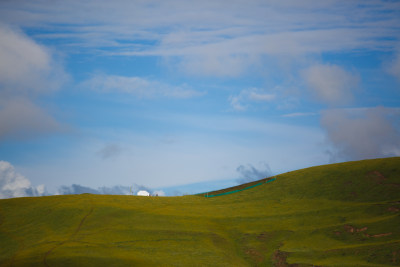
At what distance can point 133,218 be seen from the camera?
86.4m

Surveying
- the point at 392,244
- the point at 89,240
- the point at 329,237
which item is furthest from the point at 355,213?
the point at 89,240

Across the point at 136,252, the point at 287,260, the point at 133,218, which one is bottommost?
the point at 287,260

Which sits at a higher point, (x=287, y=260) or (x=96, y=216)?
(x=96, y=216)

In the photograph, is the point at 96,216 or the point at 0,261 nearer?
the point at 0,261

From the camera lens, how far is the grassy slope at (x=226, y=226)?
220ft

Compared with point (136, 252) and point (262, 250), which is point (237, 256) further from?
point (136, 252)

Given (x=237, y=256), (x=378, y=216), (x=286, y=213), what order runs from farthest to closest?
(x=286, y=213), (x=378, y=216), (x=237, y=256)

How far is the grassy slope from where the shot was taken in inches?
2645

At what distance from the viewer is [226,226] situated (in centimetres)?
8538

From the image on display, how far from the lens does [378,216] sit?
275 ft

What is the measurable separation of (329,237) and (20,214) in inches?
2574

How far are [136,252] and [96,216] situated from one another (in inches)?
857

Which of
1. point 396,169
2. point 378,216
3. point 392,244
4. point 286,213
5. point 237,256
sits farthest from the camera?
point 396,169

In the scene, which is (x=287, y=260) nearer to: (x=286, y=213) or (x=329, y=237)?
(x=329, y=237)
